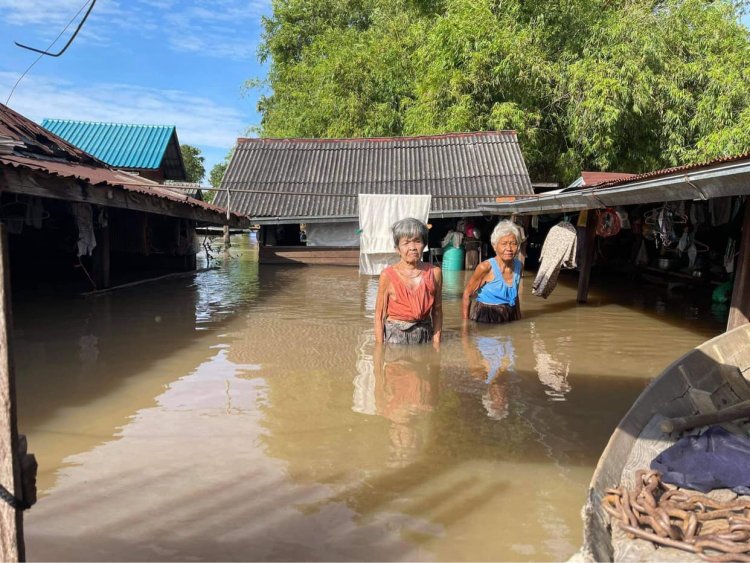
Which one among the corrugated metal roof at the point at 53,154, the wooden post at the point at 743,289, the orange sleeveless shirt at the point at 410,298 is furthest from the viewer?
the corrugated metal roof at the point at 53,154

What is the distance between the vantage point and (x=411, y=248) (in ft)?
20.2

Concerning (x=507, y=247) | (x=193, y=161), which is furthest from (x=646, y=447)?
(x=193, y=161)

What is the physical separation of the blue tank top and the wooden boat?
13.4 feet

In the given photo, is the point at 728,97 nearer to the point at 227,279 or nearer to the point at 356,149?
the point at 356,149

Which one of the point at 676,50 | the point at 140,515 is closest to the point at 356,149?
the point at 676,50

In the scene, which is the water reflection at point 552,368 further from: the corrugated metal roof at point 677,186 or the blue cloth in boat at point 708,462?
the corrugated metal roof at point 677,186

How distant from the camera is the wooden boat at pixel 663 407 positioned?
105 inches

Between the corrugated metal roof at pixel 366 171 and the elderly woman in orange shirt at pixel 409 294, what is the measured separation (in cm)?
882

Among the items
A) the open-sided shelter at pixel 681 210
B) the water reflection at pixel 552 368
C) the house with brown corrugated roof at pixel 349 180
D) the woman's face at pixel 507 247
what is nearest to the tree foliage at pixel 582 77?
the house with brown corrugated roof at pixel 349 180

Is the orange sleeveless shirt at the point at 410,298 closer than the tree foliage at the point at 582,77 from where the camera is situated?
Yes

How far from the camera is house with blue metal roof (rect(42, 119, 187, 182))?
71.0ft

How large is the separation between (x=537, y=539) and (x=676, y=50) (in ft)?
62.7

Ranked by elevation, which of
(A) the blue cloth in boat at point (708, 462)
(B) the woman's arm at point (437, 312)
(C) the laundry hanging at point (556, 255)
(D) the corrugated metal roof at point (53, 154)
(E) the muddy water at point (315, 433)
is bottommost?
(E) the muddy water at point (315, 433)

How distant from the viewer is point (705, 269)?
10.7m
